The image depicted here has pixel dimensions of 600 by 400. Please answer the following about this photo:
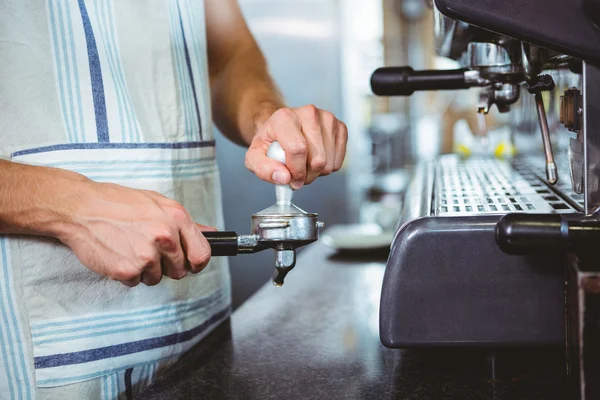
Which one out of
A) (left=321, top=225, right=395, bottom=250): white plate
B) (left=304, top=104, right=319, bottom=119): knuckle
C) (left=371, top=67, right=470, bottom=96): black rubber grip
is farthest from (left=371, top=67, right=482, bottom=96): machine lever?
(left=321, top=225, right=395, bottom=250): white plate

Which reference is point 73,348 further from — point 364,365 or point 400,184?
point 400,184

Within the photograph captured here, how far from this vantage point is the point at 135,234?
27.6 inches

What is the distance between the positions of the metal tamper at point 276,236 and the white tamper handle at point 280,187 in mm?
29

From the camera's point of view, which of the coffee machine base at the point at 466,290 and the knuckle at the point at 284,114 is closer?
the coffee machine base at the point at 466,290

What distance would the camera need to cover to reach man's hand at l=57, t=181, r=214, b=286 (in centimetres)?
69

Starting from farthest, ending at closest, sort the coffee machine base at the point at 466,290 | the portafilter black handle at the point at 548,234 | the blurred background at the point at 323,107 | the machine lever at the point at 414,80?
the blurred background at the point at 323,107
the machine lever at the point at 414,80
the coffee machine base at the point at 466,290
the portafilter black handle at the point at 548,234

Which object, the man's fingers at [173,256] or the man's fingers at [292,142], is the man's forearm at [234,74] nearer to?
the man's fingers at [292,142]

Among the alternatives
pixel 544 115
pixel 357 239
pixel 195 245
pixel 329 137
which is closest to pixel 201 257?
pixel 195 245

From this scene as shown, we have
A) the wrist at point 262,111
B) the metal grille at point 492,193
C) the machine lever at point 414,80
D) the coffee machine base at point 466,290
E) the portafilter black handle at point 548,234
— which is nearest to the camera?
the portafilter black handle at point 548,234

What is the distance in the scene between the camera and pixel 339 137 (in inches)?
34.4

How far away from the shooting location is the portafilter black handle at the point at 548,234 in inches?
21.1

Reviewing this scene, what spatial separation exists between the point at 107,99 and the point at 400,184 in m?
5.46

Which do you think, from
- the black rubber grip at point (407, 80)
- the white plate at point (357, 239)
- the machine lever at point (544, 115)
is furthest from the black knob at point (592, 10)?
the white plate at point (357, 239)

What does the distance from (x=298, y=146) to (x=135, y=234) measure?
0.21 m
